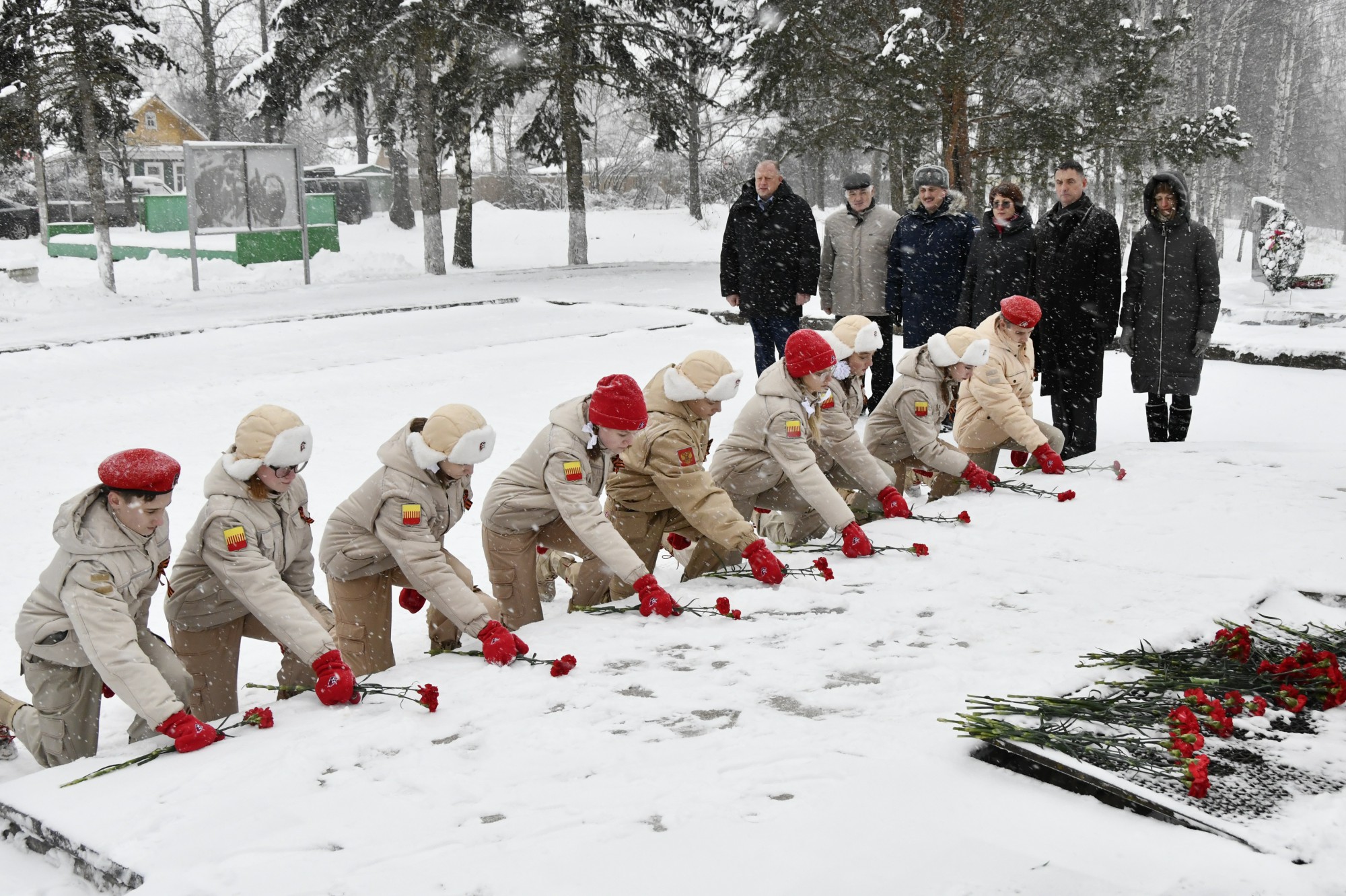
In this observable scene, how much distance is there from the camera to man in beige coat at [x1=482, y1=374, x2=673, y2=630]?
465 cm

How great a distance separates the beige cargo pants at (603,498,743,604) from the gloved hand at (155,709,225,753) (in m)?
2.54

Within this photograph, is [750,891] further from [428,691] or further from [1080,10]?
[1080,10]

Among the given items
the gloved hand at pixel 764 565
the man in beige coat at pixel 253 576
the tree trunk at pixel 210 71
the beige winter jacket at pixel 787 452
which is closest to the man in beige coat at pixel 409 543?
the man in beige coat at pixel 253 576

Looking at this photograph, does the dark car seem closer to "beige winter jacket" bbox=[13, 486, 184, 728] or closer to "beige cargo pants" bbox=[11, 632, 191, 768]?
"beige cargo pants" bbox=[11, 632, 191, 768]

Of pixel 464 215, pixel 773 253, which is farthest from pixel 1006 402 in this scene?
pixel 464 215

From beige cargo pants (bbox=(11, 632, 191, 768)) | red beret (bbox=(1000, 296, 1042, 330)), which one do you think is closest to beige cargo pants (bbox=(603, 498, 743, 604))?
beige cargo pants (bbox=(11, 632, 191, 768))

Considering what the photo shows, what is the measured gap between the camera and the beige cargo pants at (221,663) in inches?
178

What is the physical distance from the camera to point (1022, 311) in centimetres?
668

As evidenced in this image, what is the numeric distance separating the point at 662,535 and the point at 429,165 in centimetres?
1701

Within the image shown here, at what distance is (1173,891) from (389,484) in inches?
118

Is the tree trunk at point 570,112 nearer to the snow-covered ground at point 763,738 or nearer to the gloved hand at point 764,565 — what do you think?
the snow-covered ground at point 763,738

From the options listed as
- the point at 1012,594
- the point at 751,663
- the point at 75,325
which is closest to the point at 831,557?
the point at 1012,594

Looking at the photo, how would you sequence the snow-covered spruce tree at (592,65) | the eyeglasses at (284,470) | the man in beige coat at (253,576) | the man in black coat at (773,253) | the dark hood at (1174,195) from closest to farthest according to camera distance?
the man in beige coat at (253,576)
the eyeglasses at (284,470)
the dark hood at (1174,195)
the man in black coat at (773,253)
the snow-covered spruce tree at (592,65)

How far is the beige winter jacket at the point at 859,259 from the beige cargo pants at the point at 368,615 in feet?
14.7
